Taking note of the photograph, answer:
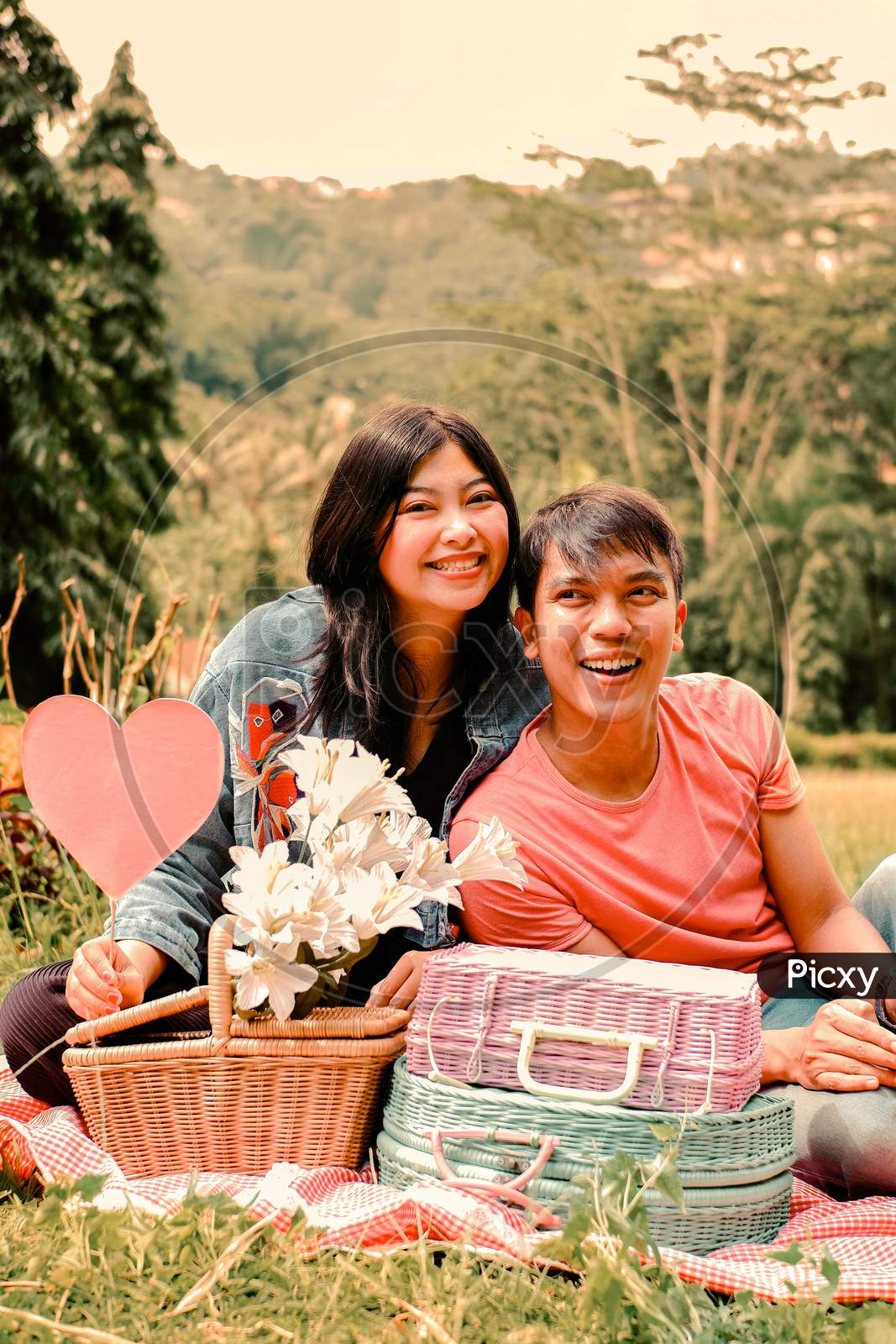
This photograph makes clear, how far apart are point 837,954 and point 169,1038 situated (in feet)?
3.26

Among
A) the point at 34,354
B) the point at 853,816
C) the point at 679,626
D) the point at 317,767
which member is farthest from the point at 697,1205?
the point at 34,354

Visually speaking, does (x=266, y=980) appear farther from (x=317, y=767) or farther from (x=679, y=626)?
(x=679, y=626)

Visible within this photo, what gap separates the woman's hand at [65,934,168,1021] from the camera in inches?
69.8

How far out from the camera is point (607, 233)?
13.2 meters

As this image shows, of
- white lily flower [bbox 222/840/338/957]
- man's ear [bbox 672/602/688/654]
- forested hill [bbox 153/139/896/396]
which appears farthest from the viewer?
forested hill [bbox 153/139/896/396]

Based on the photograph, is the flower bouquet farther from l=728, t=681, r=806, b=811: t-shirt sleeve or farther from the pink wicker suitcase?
l=728, t=681, r=806, b=811: t-shirt sleeve

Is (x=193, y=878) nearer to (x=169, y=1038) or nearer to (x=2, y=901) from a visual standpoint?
(x=169, y=1038)

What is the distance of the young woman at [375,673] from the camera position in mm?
1975

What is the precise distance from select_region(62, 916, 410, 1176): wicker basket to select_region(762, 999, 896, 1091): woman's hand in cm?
55

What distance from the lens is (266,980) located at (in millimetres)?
1629

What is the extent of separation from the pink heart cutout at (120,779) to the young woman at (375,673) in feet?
0.61

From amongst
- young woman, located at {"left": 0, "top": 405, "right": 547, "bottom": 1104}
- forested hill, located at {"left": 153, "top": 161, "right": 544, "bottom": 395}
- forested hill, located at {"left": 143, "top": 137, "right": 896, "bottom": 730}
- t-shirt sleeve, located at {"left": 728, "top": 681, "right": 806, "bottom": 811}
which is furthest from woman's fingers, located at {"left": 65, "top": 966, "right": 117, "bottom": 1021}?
forested hill, located at {"left": 153, "top": 161, "right": 544, "bottom": 395}

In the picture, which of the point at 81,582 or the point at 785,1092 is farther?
the point at 81,582

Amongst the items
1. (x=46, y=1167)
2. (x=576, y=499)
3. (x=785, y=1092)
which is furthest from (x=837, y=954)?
(x=46, y=1167)
